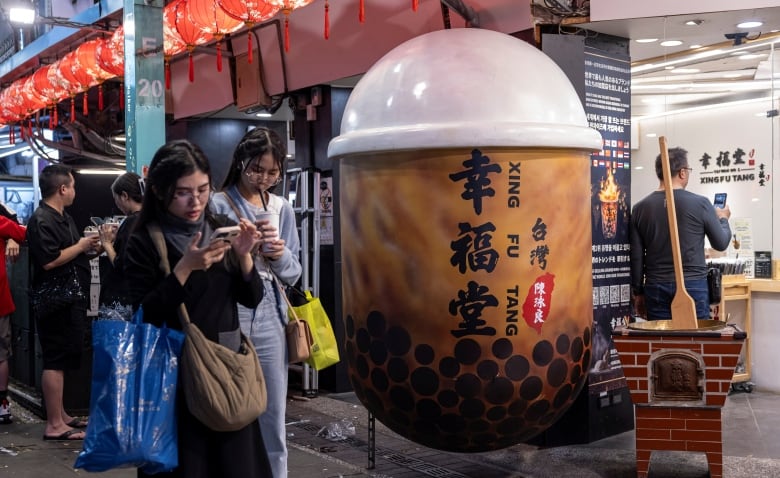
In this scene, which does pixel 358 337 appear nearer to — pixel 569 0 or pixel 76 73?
pixel 569 0

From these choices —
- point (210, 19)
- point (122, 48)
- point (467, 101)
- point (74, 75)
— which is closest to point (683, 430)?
point (467, 101)

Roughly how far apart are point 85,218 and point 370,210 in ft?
22.0

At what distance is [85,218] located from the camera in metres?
8.34

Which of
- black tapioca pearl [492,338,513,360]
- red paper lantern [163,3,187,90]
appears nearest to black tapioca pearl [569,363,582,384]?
black tapioca pearl [492,338,513,360]

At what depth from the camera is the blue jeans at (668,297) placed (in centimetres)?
570

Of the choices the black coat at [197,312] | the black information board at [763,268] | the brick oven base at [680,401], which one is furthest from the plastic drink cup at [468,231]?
the black information board at [763,268]

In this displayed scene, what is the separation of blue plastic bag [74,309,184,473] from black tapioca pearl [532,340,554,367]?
108 cm

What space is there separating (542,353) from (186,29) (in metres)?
6.04

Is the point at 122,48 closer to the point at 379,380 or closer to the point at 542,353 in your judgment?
the point at 379,380

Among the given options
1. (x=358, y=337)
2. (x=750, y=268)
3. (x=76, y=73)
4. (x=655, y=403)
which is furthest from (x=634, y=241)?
(x=76, y=73)

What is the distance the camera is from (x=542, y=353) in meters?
2.33

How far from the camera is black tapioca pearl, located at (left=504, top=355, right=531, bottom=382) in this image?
2285 mm

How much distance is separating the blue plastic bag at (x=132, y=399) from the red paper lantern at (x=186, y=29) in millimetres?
5237

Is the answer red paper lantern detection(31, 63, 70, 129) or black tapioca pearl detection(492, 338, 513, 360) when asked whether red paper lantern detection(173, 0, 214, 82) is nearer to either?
red paper lantern detection(31, 63, 70, 129)
